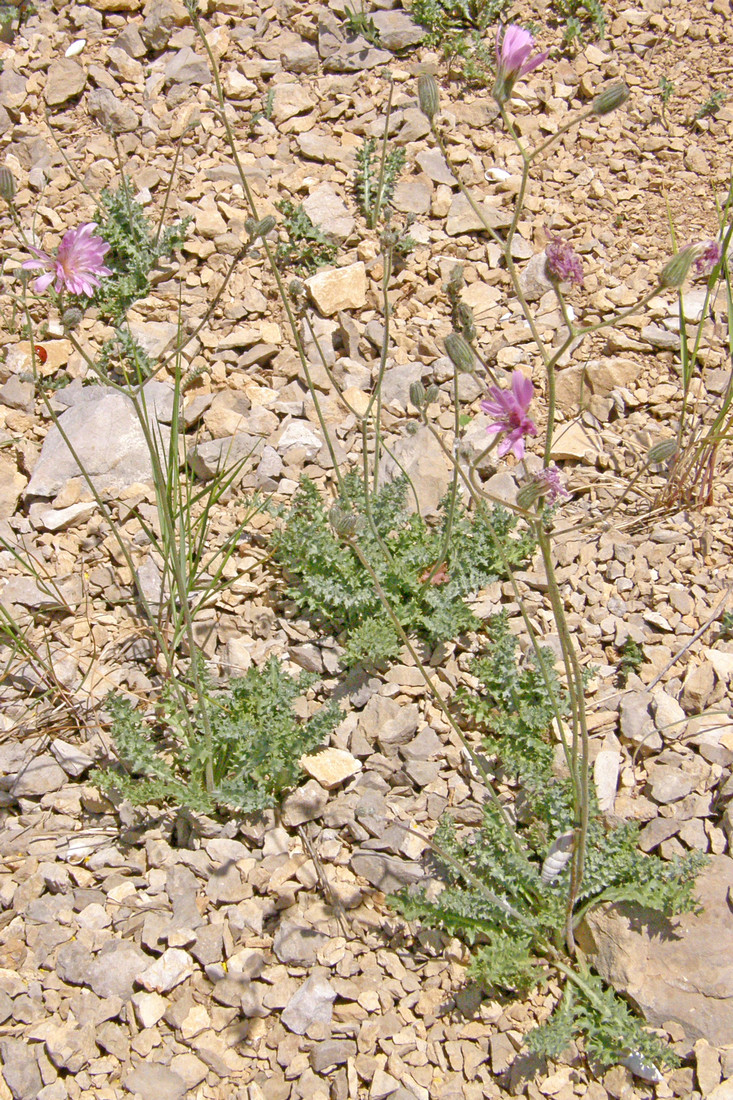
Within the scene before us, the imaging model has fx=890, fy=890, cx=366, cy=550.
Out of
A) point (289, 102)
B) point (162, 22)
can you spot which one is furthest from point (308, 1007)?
point (162, 22)

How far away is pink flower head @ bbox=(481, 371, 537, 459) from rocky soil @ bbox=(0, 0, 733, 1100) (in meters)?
1.04

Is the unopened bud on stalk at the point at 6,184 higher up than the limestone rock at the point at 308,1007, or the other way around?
the unopened bud on stalk at the point at 6,184

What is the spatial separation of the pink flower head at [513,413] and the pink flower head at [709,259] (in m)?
1.23

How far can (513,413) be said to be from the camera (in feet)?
6.77

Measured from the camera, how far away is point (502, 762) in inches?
106

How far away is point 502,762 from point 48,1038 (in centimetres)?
140

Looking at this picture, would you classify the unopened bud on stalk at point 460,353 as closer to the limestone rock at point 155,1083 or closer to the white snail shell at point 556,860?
the white snail shell at point 556,860

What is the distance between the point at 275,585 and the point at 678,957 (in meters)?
1.72

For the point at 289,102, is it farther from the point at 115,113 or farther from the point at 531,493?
the point at 531,493

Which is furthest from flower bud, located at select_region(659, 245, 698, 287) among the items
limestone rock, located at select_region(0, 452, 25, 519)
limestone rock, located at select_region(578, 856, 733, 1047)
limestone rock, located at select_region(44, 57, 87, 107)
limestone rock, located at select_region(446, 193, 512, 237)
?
limestone rock, located at select_region(44, 57, 87, 107)

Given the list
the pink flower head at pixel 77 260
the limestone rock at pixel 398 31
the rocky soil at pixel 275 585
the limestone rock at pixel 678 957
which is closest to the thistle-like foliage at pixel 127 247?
the rocky soil at pixel 275 585

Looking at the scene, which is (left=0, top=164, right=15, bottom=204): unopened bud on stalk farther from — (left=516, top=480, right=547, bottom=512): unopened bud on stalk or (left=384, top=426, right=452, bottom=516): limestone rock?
(left=516, top=480, right=547, bottom=512): unopened bud on stalk

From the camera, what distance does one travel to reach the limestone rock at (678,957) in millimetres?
2195

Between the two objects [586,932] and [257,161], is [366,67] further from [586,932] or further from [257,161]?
[586,932]
